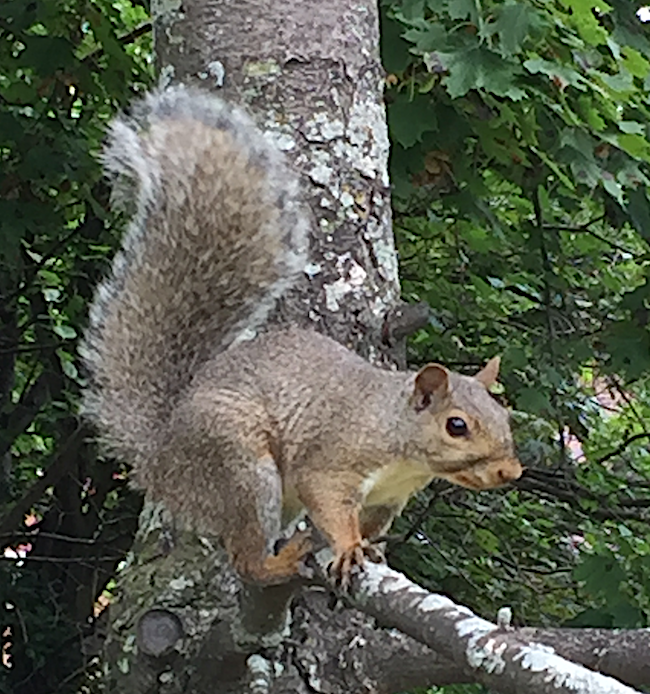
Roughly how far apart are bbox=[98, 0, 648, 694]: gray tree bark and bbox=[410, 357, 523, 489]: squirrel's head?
0.19 meters

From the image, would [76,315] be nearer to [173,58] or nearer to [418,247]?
[418,247]

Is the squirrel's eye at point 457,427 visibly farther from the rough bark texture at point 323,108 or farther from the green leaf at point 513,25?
the green leaf at point 513,25

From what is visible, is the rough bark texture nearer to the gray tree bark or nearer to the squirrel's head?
the gray tree bark

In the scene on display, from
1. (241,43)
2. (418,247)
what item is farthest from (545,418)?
(241,43)

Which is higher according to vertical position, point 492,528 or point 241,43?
point 241,43

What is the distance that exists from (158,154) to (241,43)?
29 centimetres

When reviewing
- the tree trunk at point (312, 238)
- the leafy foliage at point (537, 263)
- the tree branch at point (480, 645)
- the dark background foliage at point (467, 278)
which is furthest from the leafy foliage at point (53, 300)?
the tree branch at point (480, 645)

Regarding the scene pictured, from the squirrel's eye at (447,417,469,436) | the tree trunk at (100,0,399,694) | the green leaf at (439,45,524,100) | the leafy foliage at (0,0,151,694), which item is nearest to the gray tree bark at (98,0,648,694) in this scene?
the tree trunk at (100,0,399,694)

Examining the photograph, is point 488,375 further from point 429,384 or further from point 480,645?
point 480,645

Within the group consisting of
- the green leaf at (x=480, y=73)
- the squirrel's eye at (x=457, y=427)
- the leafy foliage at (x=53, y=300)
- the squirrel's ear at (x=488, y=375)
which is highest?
the green leaf at (x=480, y=73)

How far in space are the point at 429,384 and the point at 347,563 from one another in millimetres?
225

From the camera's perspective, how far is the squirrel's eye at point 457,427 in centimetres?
141

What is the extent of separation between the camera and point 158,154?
5.03 ft

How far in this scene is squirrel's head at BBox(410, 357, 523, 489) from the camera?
1375mm
